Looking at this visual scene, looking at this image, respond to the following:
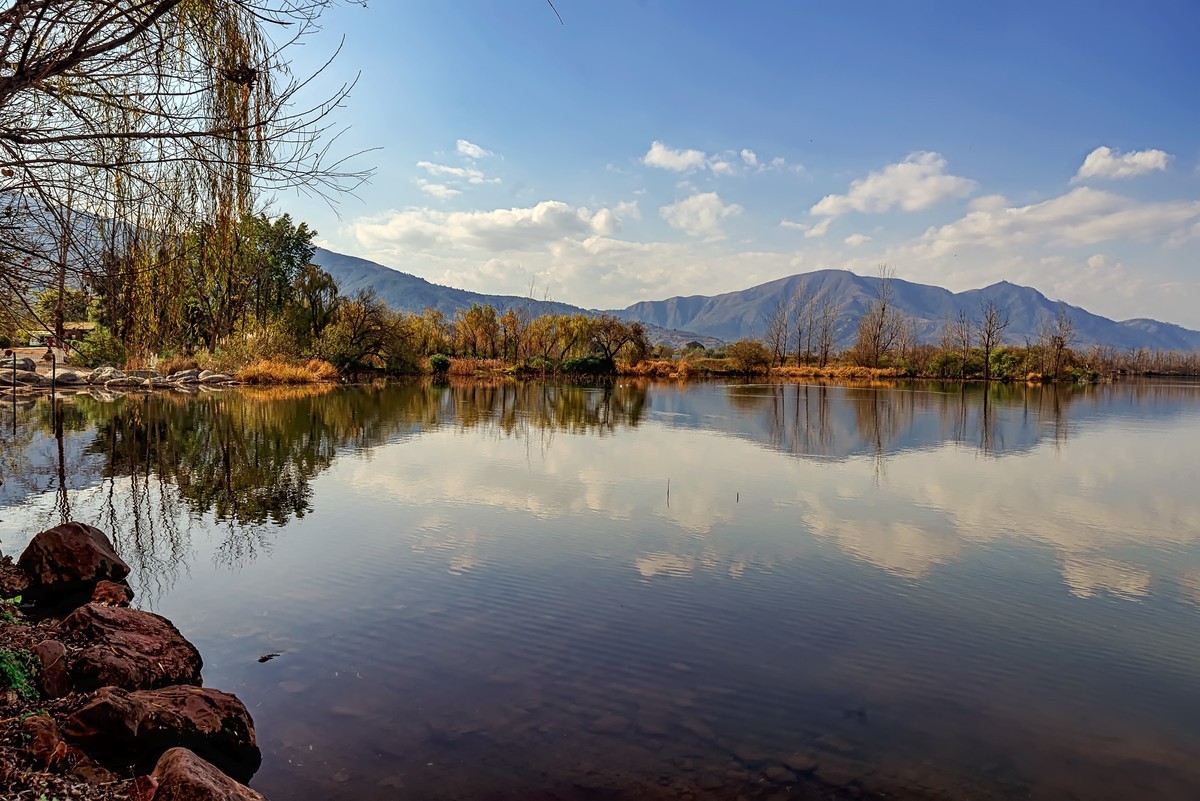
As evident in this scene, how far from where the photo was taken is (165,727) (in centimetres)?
410

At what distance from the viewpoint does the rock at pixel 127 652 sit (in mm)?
4535

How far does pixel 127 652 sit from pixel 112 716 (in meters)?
1.06

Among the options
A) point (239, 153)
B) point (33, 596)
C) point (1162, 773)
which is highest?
point (239, 153)

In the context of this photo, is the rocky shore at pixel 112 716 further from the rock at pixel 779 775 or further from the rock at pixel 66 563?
the rock at pixel 779 775

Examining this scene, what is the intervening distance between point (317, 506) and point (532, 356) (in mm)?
52236

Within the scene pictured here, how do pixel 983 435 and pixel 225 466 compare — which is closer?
pixel 225 466

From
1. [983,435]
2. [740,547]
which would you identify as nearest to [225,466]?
[740,547]

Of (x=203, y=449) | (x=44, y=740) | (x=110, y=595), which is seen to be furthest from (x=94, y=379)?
(x=44, y=740)

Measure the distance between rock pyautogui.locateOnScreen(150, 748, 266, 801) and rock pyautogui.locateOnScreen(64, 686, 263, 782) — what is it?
0.65m

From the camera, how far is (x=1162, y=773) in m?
A: 4.20

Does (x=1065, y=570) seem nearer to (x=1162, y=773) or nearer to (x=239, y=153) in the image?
(x=1162, y=773)

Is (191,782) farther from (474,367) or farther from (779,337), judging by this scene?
(779,337)

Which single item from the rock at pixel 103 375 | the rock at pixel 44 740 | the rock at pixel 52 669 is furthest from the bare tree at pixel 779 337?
the rock at pixel 44 740

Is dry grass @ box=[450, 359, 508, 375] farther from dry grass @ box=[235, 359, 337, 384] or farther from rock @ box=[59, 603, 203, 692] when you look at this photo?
rock @ box=[59, 603, 203, 692]
